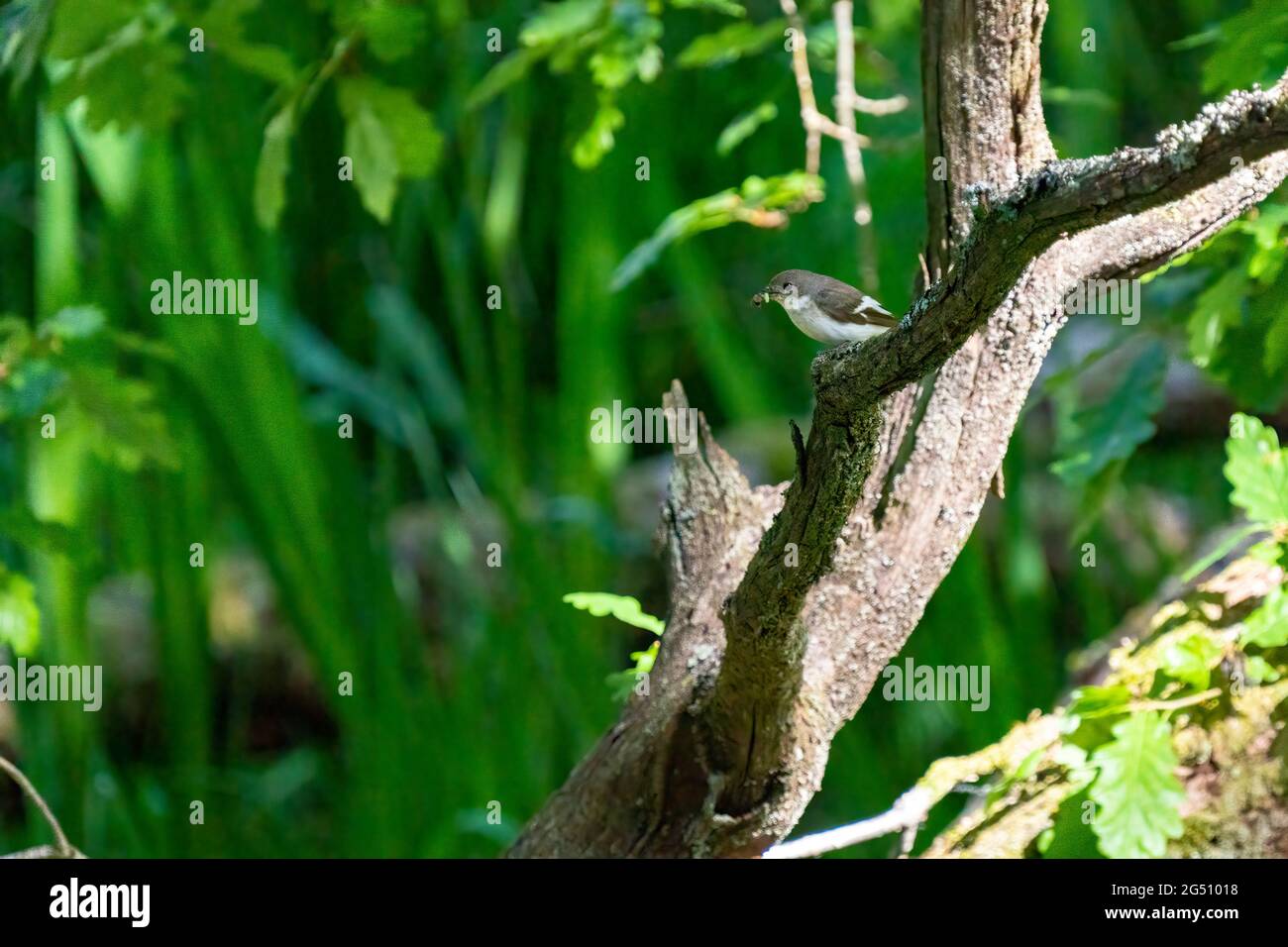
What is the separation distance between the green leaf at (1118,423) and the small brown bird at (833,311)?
0.41m

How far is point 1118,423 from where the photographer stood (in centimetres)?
167

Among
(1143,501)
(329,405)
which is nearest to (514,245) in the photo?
(329,405)

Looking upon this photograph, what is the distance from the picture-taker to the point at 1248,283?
152 centimetres

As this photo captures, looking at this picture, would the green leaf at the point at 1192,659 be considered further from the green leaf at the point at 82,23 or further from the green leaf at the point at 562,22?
the green leaf at the point at 82,23

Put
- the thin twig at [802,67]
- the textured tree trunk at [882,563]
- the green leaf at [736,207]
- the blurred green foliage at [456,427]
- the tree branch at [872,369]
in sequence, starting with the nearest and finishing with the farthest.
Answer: the tree branch at [872,369] → the textured tree trunk at [882,563] → the green leaf at [736,207] → the thin twig at [802,67] → the blurred green foliage at [456,427]

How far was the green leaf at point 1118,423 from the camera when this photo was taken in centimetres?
161

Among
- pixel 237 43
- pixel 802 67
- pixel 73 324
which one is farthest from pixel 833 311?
pixel 73 324

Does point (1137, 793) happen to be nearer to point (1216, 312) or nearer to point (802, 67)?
point (1216, 312)

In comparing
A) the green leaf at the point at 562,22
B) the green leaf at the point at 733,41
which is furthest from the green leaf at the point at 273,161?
the green leaf at the point at 733,41

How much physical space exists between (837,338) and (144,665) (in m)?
2.17

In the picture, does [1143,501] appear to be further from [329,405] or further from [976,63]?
[976,63]

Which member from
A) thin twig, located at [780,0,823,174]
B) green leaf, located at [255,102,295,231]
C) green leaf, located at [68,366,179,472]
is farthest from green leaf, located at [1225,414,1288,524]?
green leaf, located at [68,366,179,472]

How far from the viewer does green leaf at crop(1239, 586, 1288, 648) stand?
1331 millimetres

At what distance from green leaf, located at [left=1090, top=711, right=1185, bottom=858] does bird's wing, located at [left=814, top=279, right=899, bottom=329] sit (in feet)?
1.59
